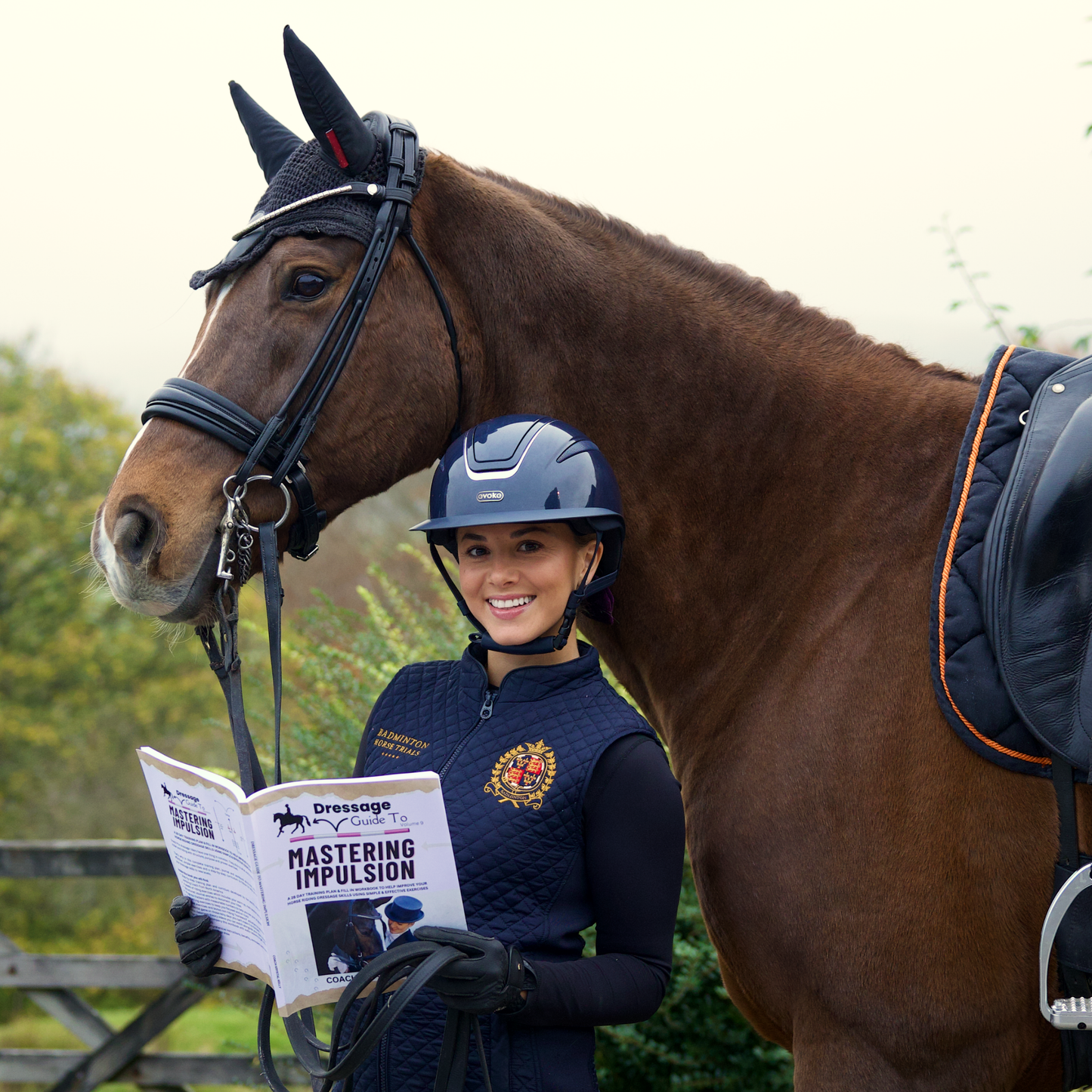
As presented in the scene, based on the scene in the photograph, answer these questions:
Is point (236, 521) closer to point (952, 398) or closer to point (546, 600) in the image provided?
point (546, 600)

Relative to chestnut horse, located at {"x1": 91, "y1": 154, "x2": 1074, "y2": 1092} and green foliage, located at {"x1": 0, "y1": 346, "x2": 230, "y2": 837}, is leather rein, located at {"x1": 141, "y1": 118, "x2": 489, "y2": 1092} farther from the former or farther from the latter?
green foliage, located at {"x1": 0, "y1": 346, "x2": 230, "y2": 837}

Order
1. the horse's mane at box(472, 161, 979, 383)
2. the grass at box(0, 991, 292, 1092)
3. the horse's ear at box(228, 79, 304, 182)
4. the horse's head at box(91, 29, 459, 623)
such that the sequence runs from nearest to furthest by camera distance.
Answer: the horse's head at box(91, 29, 459, 623), the horse's mane at box(472, 161, 979, 383), the horse's ear at box(228, 79, 304, 182), the grass at box(0, 991, 292, 1092)

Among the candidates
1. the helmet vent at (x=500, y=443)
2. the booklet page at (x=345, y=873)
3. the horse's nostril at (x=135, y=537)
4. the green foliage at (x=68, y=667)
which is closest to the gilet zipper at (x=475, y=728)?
the booklet page at (x=345, y=873)

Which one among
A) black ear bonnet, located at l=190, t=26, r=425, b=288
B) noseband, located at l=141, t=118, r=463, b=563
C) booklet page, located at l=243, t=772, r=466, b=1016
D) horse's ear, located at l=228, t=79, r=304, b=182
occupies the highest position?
horse's ear, located at l=228, t=79, r=304, b=182

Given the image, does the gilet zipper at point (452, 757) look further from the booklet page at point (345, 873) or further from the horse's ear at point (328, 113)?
the horse's ear at point (328, 113)

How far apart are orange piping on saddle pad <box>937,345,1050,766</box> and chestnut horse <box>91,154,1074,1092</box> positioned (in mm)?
50

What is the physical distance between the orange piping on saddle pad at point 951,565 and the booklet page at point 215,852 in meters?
1.31

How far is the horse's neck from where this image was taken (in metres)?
2.18

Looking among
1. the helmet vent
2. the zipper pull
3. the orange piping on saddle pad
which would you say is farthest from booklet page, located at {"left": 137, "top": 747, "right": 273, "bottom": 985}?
the orange piping on saddle pad

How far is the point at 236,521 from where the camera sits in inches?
82.4

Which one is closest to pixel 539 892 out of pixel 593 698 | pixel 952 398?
pixel 593 698

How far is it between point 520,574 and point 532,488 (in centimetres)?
18

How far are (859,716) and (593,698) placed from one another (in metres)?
0.53

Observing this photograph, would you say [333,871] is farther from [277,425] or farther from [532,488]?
[277,425]
